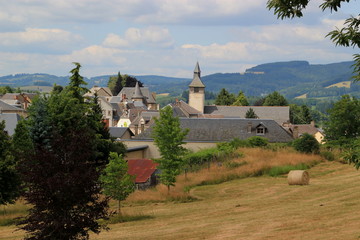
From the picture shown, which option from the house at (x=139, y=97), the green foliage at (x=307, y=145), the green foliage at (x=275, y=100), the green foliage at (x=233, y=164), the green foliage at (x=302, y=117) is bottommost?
the green foliage at (x=233, y=164)

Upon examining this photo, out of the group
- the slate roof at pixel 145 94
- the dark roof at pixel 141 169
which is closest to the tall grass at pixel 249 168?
the dark roof at pixel 141 169

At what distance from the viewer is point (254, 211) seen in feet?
92.4

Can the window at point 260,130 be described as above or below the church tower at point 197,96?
below

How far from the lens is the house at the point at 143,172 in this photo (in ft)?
148

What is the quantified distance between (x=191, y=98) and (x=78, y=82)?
319 ft

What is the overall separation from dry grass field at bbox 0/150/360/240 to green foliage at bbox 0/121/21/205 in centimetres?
501

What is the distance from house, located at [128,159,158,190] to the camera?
45219 mm

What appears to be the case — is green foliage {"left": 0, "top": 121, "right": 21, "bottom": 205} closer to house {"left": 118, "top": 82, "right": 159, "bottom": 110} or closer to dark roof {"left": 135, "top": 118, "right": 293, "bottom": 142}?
dark roof {"left": 135, "top": 118, "right": 293, "bottom": 142}

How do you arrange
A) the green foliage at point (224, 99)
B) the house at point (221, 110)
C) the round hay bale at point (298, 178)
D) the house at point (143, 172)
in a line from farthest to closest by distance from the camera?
the green foliage at point (224, 99), the house at point (221, 110), the house at point (143, 172), the round hay bale at point (298, 178)

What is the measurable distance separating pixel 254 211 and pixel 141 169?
804 inches

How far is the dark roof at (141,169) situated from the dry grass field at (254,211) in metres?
3.29

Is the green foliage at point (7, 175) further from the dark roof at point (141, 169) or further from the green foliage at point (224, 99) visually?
the green foliage at point (224, 99)

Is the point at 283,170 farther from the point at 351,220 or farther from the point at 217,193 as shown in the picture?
the point at 351,220

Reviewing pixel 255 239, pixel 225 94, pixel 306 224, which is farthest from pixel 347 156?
pixel 225 94
